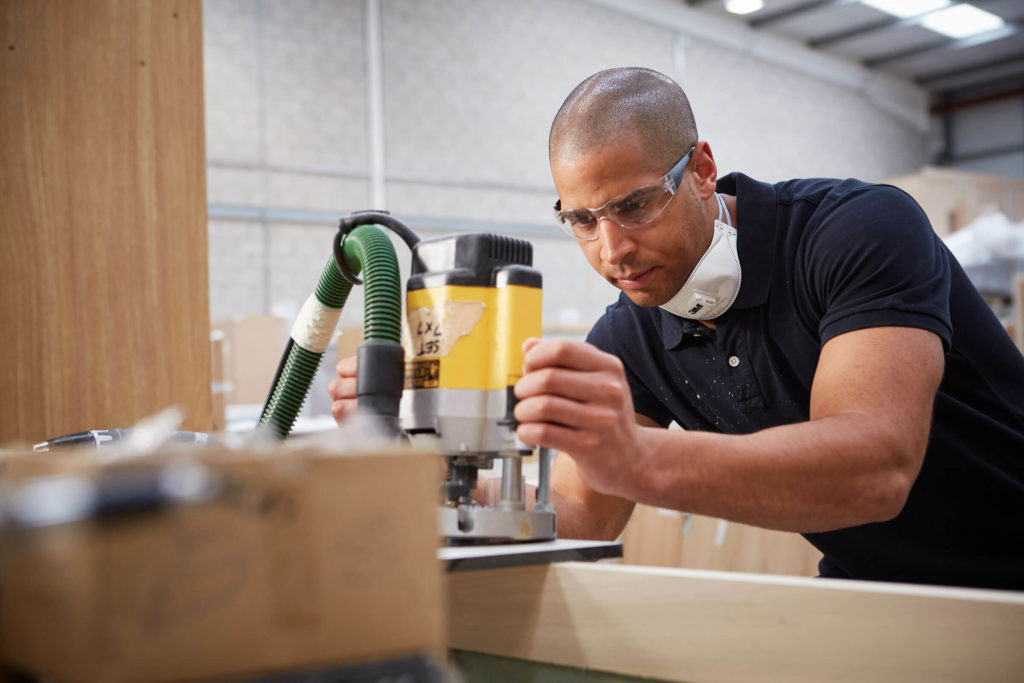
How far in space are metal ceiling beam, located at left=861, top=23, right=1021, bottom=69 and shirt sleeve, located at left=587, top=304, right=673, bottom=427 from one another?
9.33 metres

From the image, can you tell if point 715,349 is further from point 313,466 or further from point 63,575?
point 63,575

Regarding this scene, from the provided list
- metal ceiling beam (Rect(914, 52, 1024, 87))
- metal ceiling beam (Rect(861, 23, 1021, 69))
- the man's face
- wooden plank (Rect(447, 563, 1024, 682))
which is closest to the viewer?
wooden plank (Rect(447, 563, 1024, 682))

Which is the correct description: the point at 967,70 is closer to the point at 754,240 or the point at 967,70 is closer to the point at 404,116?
the point at 404,116

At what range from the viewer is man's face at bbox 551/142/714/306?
1376mm

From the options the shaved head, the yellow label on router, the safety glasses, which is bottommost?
the yellow label on router

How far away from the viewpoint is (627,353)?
1586 mm

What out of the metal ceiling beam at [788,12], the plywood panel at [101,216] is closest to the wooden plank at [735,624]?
the plywood panel at [101,216]

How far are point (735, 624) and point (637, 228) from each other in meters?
0.75

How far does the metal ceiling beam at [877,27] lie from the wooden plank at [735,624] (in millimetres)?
9266

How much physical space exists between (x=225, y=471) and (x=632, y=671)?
533 millimetres

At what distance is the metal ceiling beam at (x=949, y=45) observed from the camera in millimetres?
9031

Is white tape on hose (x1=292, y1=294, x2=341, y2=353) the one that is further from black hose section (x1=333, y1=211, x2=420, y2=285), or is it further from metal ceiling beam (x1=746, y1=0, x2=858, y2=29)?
metal ceiling beam (x1=746, y1=0, x2=858, y2=29)

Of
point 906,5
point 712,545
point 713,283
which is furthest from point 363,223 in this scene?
point 906,5

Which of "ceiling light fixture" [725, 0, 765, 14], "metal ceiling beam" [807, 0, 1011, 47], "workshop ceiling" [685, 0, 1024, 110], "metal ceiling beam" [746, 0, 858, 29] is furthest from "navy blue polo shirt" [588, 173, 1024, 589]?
"metal ceiling beam" [807, 0, 1011, 47]
